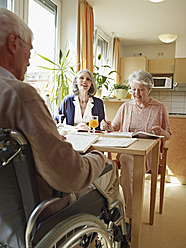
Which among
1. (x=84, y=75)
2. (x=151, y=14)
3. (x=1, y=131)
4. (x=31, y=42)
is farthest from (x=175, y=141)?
(x=1, y=131)

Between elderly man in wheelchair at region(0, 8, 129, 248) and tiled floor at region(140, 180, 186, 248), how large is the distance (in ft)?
3.73

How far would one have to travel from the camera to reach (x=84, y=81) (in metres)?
2.88

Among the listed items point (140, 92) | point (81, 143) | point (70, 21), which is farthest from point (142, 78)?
point (70, 21)

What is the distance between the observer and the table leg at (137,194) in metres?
1.37

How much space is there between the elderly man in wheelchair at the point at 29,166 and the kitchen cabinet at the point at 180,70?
17.3 feet

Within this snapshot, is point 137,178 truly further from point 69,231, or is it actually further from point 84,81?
point 84,81

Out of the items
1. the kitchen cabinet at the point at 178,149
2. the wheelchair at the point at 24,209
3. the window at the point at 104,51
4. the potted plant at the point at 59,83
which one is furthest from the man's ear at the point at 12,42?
the window at the point at 104,51

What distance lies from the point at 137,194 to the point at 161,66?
5010 millimetres

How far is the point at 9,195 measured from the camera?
79 centimetres

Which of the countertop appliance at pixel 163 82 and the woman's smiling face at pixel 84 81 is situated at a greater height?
the countertop appliance at pixel 163 82

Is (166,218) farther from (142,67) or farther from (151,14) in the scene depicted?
(142,67)

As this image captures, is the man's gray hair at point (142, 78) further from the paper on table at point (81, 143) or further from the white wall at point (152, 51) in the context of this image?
the white wall at point (152, 51)

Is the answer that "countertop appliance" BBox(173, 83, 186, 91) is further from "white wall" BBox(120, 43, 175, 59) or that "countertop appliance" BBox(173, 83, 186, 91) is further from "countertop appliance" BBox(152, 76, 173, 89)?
"white wall" BBox(120, 43, 175, 59)

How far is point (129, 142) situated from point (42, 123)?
2.88 ft
